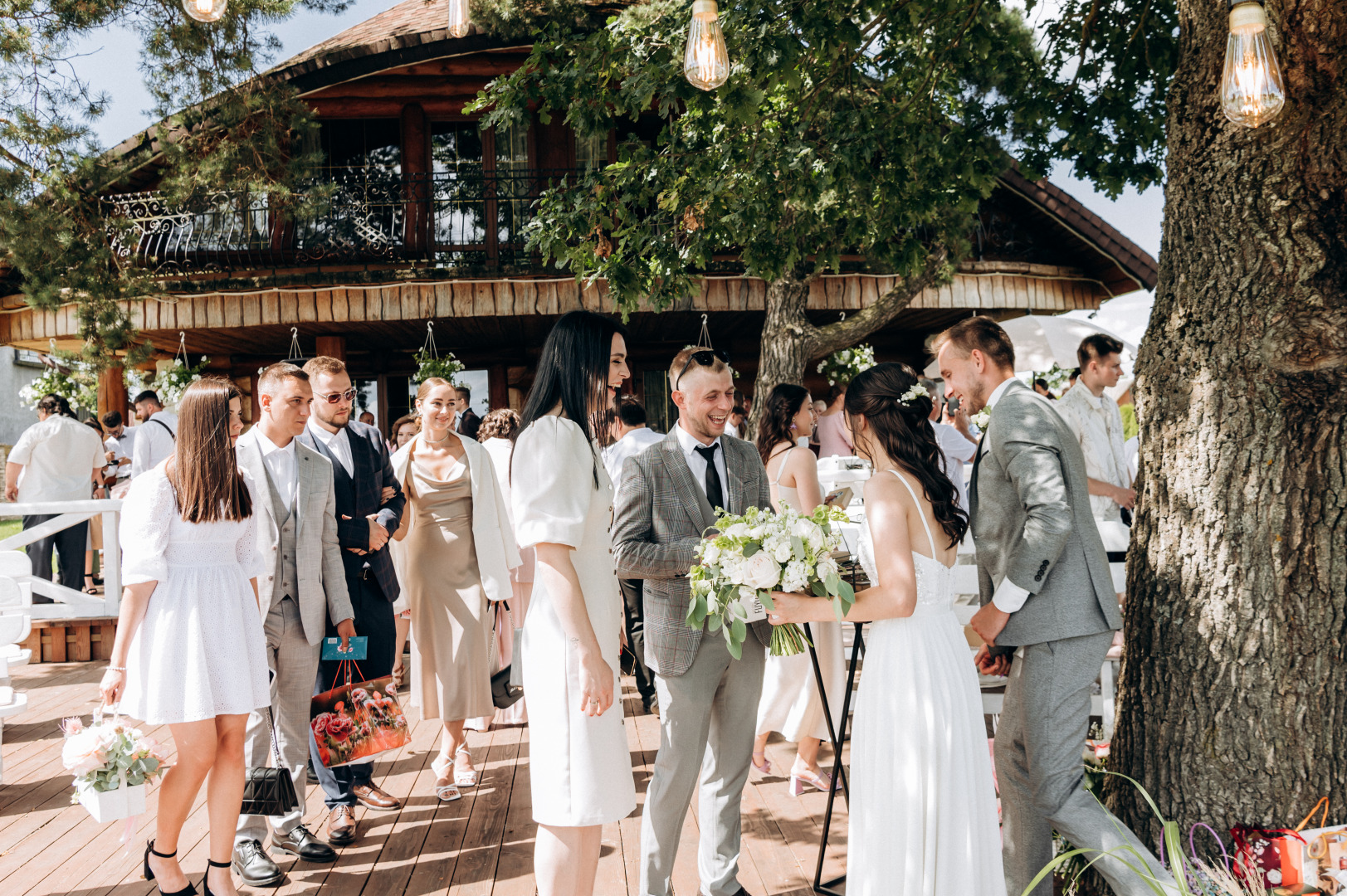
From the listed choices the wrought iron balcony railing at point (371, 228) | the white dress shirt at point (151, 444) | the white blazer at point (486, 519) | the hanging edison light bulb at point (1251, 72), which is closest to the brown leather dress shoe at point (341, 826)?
the white blazer at point (486, 519)

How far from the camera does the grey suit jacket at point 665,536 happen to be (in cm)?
320

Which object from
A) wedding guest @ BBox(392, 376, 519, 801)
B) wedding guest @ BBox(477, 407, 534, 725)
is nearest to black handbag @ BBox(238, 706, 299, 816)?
wedding guest @ BBox(392, 376, 519, 801)

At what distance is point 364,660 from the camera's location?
4.32 metres

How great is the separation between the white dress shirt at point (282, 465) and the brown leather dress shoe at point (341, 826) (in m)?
1.40

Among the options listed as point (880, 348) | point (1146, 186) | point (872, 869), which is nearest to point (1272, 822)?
point (872, 869)

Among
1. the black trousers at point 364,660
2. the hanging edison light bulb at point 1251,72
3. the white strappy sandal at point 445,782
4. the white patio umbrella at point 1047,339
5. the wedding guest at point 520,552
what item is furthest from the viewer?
the white patio umbrella at point 1047,339

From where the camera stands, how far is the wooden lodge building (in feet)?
37.7

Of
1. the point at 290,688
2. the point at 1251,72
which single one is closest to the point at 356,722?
the point at 290,688

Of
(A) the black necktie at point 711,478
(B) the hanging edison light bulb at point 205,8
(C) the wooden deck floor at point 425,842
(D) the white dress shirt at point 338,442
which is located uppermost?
(B) the hanging edison light bulb at point 205,8

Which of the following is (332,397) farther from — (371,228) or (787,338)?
(371,228)

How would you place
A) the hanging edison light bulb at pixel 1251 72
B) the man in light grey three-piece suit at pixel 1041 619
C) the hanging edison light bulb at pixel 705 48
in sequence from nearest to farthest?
the hanging edison light bulb at pixel 1251 72 < the man in light grey three-piece suit at pixel 1041 619 < the hanging edison light bulb at pixel 705 48

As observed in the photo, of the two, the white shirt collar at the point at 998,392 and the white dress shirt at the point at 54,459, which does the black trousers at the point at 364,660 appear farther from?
the white dress shirt at the point at 54,459

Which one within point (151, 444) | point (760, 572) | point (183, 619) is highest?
point (151, 444)

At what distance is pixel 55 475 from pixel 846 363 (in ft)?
30.8
